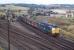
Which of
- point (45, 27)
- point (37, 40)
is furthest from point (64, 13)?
point (37, 40)

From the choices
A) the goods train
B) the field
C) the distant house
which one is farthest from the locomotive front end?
the distant house

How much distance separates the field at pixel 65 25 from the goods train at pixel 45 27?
274 mm

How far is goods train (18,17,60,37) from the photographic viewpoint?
17.4 m

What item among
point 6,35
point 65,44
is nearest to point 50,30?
point 65,44

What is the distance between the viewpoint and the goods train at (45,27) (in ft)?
57.0

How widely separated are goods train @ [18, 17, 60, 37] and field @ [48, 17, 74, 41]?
0.27 m

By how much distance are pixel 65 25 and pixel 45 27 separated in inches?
54.2

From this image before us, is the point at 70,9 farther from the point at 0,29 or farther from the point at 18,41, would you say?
the point at 0,29

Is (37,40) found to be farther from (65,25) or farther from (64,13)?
(64,13)

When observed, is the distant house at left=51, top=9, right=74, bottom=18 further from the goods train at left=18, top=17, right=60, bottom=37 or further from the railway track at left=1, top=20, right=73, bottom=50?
the railway track at left=1, top=20, right=73, bottom=50

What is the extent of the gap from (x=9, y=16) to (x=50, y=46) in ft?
9.92

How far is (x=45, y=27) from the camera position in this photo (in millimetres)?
17781

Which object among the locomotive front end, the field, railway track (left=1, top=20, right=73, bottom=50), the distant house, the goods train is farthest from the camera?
the goods train

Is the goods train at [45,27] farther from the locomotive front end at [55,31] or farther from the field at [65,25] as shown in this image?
the field at [65,25]
